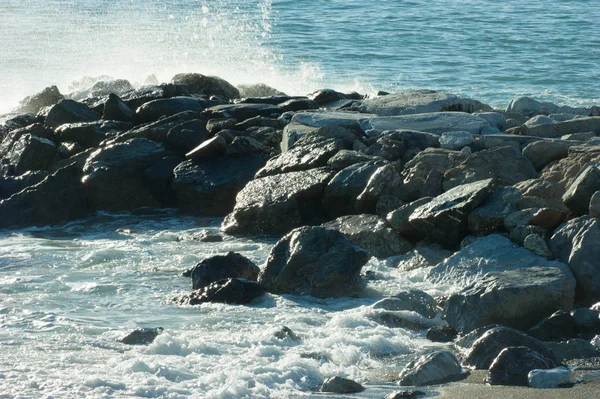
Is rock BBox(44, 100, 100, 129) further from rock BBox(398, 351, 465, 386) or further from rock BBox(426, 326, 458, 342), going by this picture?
rock BBox(398, 351, 465, 386)

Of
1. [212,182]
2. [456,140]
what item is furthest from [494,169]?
[212,182]

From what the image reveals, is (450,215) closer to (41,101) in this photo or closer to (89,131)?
(89,131)

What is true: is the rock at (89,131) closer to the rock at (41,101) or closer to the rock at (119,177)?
the rock at (119,177)

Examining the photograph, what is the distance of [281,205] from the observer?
1009cm

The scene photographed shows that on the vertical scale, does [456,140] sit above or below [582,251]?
above

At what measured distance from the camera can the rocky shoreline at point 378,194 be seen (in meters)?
6.99

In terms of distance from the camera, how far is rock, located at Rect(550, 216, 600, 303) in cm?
752

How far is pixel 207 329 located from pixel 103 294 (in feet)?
4.76

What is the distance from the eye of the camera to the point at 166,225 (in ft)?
35.9

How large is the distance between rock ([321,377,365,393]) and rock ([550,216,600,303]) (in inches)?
99.3

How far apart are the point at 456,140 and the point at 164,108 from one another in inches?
184

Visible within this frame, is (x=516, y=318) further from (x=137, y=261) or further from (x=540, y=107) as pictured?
(x=540, y=107)

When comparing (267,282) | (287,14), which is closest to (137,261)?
(267,282)

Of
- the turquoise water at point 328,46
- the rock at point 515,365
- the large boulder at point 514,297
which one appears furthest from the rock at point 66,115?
the rock at point 515,365
